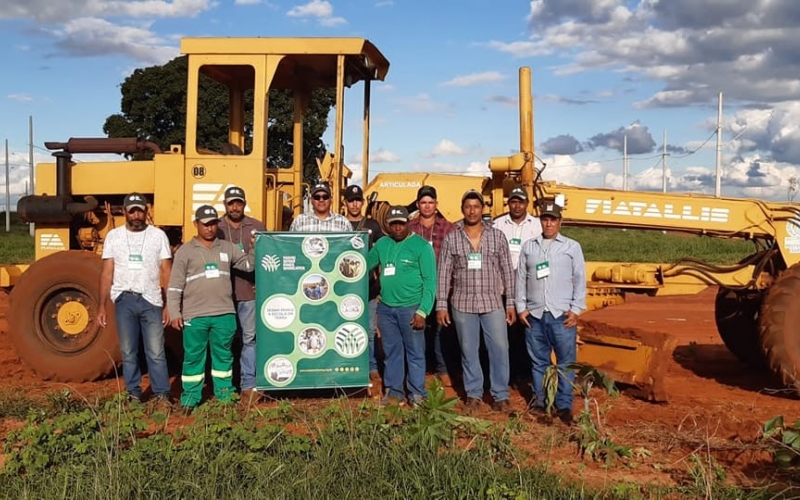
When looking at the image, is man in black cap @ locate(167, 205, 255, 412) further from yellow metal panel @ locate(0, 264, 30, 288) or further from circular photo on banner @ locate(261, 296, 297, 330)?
yellow metal panel @ locate(0, 264, 30, 288)

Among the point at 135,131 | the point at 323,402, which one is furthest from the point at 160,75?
the point at 323,402

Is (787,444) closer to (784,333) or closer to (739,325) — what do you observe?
(784,333)

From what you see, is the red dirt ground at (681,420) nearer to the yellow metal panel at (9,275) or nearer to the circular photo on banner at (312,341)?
the circular photo on banner at (312,341)

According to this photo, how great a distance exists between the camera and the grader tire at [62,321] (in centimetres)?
783

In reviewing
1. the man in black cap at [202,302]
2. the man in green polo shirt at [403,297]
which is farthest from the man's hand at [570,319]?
the man in black cap at [202,302]

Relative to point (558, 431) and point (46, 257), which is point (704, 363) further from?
point (46, 257)

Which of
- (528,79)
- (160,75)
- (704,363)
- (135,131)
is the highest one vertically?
(160,75)

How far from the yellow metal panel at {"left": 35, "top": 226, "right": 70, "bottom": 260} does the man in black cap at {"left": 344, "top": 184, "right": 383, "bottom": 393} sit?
120 inches

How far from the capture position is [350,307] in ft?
23.2

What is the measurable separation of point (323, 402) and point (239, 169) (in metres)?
2.31

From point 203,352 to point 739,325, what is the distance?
5.91 metres

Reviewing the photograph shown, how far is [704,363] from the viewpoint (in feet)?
32.1

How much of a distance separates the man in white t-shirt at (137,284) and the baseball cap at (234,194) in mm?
631

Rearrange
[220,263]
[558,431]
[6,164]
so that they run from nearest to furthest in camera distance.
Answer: [558,431] → [220,263] → [6,164]
